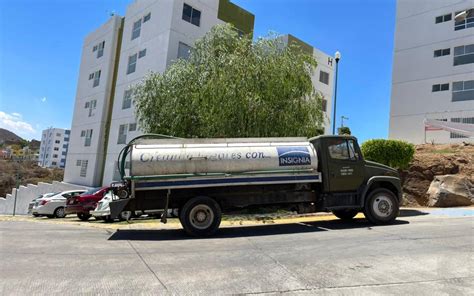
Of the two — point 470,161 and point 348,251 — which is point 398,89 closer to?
point 470,161

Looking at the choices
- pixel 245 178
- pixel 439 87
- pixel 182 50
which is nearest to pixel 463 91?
pixel 439 87

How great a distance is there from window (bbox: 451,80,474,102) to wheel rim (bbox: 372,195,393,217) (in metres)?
23.9

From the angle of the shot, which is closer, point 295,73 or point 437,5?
point 295,73

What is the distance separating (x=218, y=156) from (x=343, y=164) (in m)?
3.59

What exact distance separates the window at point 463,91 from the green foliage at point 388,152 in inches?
707

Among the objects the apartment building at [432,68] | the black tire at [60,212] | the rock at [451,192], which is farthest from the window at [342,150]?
the apartment building at [432,68]

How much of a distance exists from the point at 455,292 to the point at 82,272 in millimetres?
5443

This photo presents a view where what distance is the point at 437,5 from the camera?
112ft

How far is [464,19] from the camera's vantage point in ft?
107

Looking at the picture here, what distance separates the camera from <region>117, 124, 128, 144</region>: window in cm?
3378

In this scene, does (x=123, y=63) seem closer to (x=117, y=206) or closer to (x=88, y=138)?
(x=88, y=138)

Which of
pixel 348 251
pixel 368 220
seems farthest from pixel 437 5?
pixel 348 251

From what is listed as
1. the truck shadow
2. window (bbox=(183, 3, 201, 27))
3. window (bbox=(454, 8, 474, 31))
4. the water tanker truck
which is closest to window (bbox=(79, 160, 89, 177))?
window (bbox=(183, 3, 201, 27))

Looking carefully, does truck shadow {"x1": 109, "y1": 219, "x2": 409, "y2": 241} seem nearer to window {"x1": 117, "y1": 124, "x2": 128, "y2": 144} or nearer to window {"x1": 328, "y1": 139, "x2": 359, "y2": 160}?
window {"x1": 328, "y1": 139, "x2": 359, "y2": 160}
